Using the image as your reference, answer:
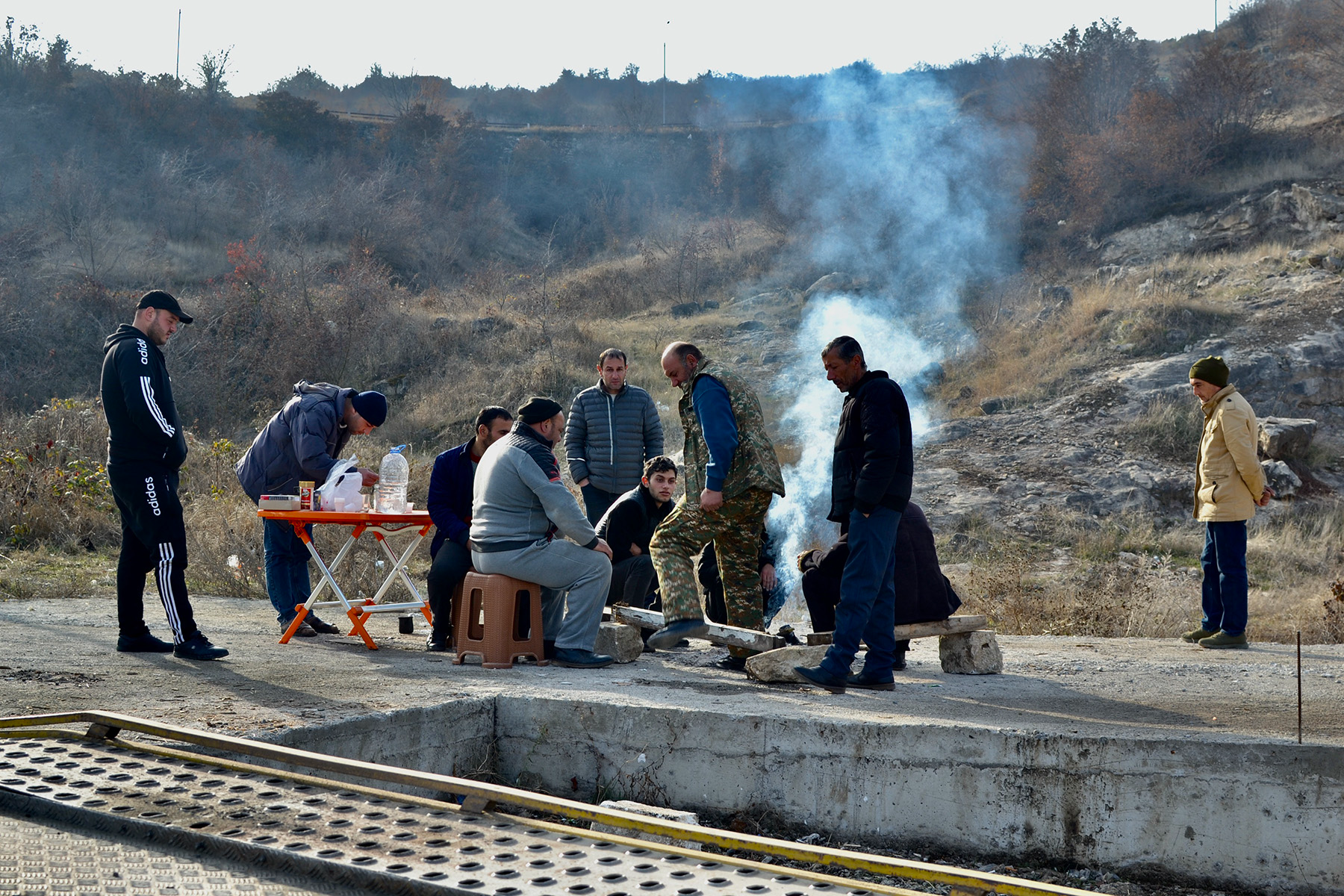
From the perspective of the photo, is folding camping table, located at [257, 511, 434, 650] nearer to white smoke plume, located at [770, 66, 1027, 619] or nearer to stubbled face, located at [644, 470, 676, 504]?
stubbled face, located at [644, 470, 676, 504]

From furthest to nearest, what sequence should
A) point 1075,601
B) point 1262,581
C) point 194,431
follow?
point 194,431 < point 1262,581 < point 1075,601

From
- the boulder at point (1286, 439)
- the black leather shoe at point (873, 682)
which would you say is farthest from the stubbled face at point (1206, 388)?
the boulder at point (1286, 439)

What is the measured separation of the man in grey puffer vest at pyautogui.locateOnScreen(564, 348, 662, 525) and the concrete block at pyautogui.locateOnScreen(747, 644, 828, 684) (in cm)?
242

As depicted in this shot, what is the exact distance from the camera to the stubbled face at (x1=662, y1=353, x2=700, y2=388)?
6.05m

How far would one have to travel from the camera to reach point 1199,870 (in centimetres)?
421

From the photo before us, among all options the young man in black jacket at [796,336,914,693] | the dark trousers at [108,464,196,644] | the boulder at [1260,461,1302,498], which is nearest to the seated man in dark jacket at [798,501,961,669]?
the young man in black jacket at [796,336,914,693]

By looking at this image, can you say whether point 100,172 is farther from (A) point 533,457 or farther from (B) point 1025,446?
(A) point 533,457

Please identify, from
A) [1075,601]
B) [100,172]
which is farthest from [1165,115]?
[100,172]

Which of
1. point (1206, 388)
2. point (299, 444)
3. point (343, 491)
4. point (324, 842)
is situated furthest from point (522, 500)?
point (1206, 388)

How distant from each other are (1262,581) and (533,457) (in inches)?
342

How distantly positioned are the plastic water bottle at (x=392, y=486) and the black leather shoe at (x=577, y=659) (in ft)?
4.87

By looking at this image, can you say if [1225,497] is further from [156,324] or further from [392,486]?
[156,324]

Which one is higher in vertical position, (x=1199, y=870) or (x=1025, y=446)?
(x=1025, y=446)

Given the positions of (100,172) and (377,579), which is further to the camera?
(100,172)
